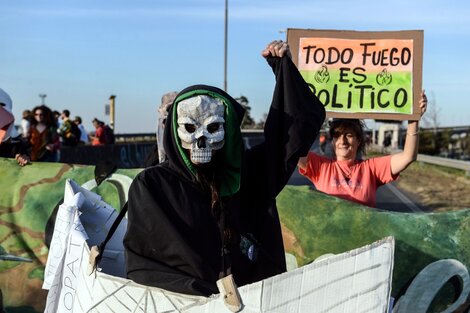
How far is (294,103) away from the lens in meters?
3.32

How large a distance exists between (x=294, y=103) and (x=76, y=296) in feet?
Result: 3.89

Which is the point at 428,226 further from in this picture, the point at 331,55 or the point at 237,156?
the point at 237,156

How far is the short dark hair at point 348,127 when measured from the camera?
550 cm

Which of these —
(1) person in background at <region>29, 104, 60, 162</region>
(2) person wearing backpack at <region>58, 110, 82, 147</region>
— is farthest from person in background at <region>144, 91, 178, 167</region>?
(2) person wearing backpack at <region>58, 110, 82, 147</region>

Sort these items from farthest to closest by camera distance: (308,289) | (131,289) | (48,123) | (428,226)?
(48,123) → (428,226) → (131,289) → (308,289)

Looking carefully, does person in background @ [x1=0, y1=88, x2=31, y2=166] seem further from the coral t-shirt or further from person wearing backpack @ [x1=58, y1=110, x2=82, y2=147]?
person wearing backpack @ [x1=58, y1=110, x2=82, y2=147]

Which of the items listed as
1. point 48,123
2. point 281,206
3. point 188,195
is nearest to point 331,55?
point 281,206

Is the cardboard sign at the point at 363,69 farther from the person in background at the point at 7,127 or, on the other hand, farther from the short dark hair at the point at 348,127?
the person in background at the point at 7,127

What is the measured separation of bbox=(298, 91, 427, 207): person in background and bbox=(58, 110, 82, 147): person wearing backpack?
1477 centimetres

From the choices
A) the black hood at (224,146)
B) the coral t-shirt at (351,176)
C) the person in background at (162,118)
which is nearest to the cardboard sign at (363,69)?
the coral t-shirt at (351,176)

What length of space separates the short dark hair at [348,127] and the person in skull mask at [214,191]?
83.9 inches

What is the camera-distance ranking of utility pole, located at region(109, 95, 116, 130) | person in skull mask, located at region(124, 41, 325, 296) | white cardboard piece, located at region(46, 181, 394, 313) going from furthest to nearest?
utility pole, located at region(109, 95, 116, 130)
person in skull mask, located at region(124, 41, 325, 296)
white cardboard piece, located at region(46, 181, 394, 313)

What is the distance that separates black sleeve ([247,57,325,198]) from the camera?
10.9 ft

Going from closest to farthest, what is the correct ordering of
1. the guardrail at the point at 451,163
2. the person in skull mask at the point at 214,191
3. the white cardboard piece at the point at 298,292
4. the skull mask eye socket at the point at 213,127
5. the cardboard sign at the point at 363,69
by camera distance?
the white cardboard piece at the point at 298,292 < the person in skull mask at the point at 214,191 < the skull mask eye socket at the point at 213,127 < the cardboard sign at the point at 363,69 < the guardrail at the point at 451,163
